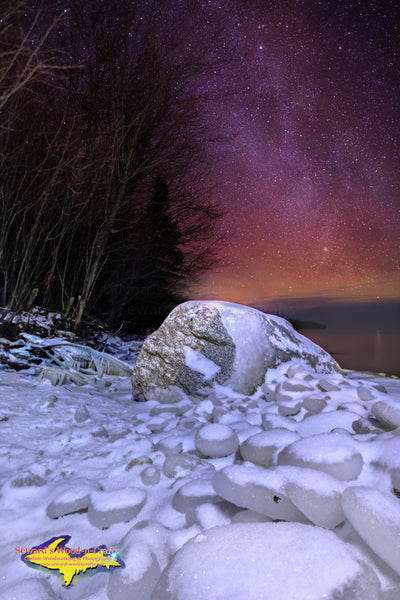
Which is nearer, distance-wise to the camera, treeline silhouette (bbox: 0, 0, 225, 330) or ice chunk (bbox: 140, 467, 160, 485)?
ice chunk (bbox: 140, 467, 160, 485)

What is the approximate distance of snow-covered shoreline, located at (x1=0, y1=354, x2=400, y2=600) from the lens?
0.69 meters

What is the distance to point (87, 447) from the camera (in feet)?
4.60

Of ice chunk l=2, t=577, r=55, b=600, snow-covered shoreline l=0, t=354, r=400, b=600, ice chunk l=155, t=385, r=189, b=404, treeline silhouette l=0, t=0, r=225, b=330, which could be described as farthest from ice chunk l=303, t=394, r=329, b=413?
treeline silhouette l=0, t=0, r=225, b=330

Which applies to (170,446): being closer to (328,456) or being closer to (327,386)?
(328,456)

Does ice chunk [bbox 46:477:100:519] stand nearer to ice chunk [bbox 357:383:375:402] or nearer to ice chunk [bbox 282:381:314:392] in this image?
ice chunk [bbox 282:381:314:392]

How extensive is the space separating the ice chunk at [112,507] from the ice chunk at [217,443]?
0.38 meters

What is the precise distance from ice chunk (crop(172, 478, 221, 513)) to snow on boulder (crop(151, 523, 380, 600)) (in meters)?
0.21

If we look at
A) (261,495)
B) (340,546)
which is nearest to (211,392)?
(261,495)

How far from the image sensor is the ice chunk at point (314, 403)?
5.36 feet

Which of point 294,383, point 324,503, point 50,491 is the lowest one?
point 50,491

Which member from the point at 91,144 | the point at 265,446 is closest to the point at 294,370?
the point at 265,446

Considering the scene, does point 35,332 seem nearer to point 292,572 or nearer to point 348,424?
point 348,424

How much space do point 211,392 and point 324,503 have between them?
1.48m

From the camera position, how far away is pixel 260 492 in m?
0.76
